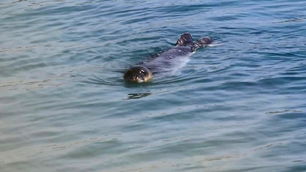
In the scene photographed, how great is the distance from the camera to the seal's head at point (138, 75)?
939 cm

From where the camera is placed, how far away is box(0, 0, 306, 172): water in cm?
691

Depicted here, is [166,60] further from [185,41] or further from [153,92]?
[153,92]

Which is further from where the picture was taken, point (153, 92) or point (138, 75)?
point (138, 75)

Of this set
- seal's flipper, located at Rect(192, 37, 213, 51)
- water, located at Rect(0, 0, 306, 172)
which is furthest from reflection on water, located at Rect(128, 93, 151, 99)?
seal's flipper, located at Rect(192, 37, 213, 51)

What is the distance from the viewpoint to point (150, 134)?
755 centimetres

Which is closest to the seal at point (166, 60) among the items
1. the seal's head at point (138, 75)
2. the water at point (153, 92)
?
the seal's head at point (138, 75)

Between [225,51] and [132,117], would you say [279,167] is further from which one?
[225,51]

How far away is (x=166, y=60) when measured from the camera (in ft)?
34.8

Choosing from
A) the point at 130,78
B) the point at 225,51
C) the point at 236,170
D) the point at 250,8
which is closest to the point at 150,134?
the point at 236,170

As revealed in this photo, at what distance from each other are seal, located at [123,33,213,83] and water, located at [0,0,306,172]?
14 cm

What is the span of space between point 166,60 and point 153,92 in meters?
1.46

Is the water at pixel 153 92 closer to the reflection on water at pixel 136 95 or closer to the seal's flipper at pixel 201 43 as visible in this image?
the reflection on water at pixel 136 95

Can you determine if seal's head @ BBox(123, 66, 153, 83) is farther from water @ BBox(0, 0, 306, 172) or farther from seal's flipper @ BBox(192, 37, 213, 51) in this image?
seal's flipper @ BBox(192, 37, 213, 51)

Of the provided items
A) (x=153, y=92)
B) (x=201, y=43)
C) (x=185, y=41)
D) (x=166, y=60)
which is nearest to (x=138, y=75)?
(x=153, y=92)
